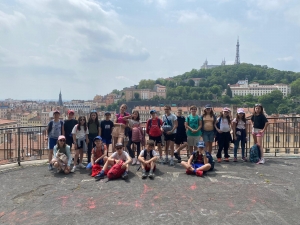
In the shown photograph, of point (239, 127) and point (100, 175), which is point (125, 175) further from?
point (239, 127)

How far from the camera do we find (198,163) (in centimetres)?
699

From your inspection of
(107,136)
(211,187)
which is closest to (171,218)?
(211,187)

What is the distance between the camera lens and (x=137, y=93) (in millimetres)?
153375

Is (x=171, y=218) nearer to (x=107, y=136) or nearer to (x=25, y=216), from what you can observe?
(x=25, y=216)

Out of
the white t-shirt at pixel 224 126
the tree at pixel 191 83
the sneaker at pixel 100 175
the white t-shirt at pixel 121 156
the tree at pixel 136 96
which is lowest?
the sneaker at pixel 100 175

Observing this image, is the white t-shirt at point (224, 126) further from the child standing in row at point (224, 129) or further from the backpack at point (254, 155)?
the backpack at point (254, 155)

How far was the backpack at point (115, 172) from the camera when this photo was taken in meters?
6.41

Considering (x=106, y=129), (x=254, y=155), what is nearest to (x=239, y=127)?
(x=254, y=155)

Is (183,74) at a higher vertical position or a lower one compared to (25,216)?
higher

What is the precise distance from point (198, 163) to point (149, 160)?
3.93ft

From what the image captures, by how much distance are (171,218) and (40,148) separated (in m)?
5.76

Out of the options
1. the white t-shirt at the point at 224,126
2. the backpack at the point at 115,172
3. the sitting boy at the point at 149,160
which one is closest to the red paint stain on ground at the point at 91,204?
the backpack at the point at 115,172

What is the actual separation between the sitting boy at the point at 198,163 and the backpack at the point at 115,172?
1.49 metres

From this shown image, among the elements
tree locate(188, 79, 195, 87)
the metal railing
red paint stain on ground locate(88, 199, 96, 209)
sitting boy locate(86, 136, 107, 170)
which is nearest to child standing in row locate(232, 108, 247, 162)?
the metal railing
